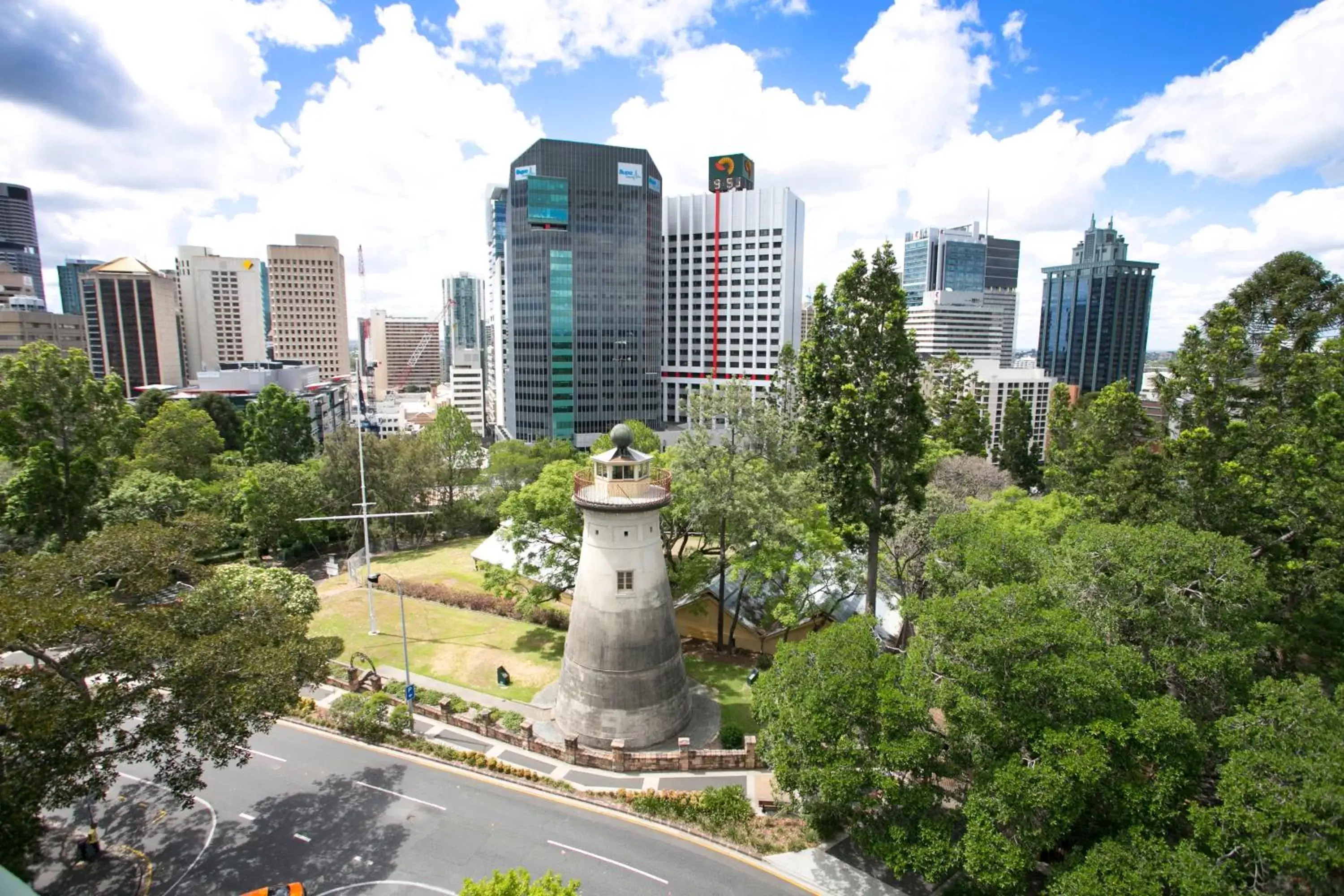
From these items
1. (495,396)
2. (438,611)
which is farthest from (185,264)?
(438,611)

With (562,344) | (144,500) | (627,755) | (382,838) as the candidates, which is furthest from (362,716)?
(562,344)

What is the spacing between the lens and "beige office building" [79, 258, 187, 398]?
151 meters

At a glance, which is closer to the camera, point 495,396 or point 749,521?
point 749,521

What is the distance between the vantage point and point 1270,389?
112ft

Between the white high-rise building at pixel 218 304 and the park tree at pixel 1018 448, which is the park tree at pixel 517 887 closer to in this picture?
the park tree at pixel 1018 448

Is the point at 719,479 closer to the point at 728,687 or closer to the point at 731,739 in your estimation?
the point at 728,687

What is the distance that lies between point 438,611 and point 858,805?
34.3 m

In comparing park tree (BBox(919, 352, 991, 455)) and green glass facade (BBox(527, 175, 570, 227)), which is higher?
green glass facade (BBox(527, 175, 570, 227))

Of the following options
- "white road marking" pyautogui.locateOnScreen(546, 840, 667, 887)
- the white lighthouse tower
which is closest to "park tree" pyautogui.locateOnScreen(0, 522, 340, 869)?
the white lighthouse tower

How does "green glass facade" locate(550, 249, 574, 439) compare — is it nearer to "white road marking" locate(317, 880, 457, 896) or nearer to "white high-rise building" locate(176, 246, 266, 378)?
"white high-rise building" locate(176, 246, 266, 378)

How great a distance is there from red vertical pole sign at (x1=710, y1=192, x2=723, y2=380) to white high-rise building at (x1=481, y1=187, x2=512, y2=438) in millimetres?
44939

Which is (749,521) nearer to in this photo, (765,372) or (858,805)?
(858,805)

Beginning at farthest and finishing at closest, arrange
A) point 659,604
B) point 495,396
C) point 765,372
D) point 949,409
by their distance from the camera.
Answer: point 495,396 < point 765,372 < point 949,409 < point 659,604

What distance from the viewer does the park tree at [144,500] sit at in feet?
162
